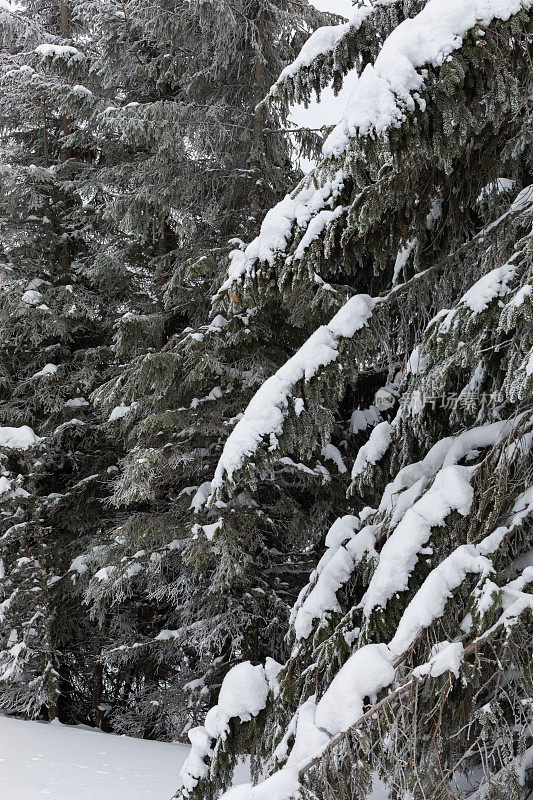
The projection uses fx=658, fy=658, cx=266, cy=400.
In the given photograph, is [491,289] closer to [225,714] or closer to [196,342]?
[225,714]

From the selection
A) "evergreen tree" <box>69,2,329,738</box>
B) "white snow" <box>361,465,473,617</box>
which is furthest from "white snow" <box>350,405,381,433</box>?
"white snow" <box>361,465,473,617</box>

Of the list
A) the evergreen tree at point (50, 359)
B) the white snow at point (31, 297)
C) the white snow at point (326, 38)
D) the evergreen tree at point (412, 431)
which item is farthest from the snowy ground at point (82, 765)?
the white snow at point (31, 297)

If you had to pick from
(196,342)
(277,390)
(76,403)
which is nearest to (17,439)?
(76,403)

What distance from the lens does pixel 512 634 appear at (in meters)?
2.12

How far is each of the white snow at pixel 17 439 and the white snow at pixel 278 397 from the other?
5.55 m

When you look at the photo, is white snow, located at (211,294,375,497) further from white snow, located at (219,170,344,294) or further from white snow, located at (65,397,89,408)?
white snow, located at (65,397,89,408)

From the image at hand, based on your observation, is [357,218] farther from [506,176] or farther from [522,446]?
[506,176]

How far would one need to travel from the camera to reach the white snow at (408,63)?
220 cm

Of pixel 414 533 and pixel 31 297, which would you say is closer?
pixel 414 533

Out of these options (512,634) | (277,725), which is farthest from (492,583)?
(277,725)

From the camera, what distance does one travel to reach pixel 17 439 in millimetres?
7656

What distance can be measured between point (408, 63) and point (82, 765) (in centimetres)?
539

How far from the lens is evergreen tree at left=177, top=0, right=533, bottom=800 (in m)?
2.12

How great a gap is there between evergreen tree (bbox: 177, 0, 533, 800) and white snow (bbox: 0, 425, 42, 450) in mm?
5295
